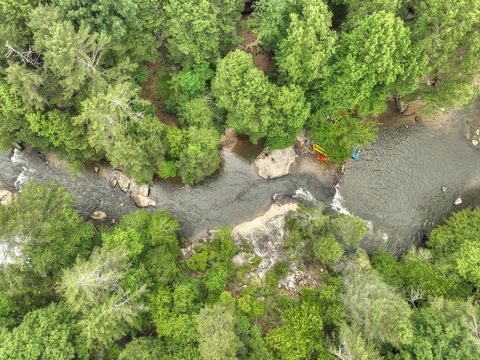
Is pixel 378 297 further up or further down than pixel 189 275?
further up

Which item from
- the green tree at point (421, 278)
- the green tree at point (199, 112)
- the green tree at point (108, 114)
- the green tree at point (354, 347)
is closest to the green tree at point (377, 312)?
the green tree at point (354, 347)

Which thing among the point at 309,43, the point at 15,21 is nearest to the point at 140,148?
the point at 15,21

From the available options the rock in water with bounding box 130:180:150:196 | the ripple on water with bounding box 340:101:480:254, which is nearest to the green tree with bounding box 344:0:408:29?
the ripple on water with bounding box 340:101:480:254

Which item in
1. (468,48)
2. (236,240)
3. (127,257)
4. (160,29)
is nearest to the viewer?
(127,257)

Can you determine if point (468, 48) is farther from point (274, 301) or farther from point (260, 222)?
point (274, 301)

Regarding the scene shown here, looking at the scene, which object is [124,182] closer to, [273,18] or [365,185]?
[273,18]

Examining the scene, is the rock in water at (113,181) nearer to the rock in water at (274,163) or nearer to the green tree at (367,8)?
the rock in water at (274,163)

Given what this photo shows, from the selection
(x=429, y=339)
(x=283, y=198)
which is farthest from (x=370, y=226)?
(x=429, y=339)
